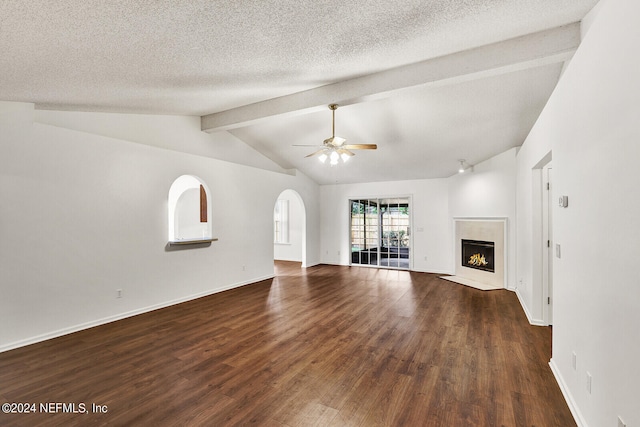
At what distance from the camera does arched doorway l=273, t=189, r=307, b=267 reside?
32.1 ft

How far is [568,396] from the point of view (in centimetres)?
227

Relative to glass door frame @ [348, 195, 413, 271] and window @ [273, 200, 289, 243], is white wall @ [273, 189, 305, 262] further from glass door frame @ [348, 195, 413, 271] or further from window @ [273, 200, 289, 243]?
glass door frame @ [348, 195, 413, 271]

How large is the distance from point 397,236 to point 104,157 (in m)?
6.75

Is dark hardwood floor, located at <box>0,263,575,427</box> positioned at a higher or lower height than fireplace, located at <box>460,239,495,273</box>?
lower

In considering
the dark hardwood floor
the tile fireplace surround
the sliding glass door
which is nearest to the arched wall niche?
the dark hardwood floor

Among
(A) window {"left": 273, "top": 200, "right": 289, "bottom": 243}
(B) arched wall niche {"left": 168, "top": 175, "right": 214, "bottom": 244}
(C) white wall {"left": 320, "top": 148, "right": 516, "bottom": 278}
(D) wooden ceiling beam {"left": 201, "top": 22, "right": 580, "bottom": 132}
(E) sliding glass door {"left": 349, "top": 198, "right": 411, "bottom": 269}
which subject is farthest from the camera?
(A) window {"left": 273, "top": 200, "right": 289, "bottom": 243}

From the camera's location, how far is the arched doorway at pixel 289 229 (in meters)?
9.79

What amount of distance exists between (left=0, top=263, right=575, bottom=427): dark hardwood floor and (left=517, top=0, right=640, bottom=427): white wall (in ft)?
1.88

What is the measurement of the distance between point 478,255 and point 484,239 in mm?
410

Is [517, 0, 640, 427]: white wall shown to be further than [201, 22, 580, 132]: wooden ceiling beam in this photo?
No

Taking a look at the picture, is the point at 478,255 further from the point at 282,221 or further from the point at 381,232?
the point at 282,221

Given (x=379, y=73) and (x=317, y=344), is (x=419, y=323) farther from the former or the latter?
(x=379, y=73)

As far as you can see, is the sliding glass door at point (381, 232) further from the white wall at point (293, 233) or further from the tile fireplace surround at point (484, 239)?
the white wall at point (293, 233)

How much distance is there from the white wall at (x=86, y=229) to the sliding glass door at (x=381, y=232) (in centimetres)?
425
